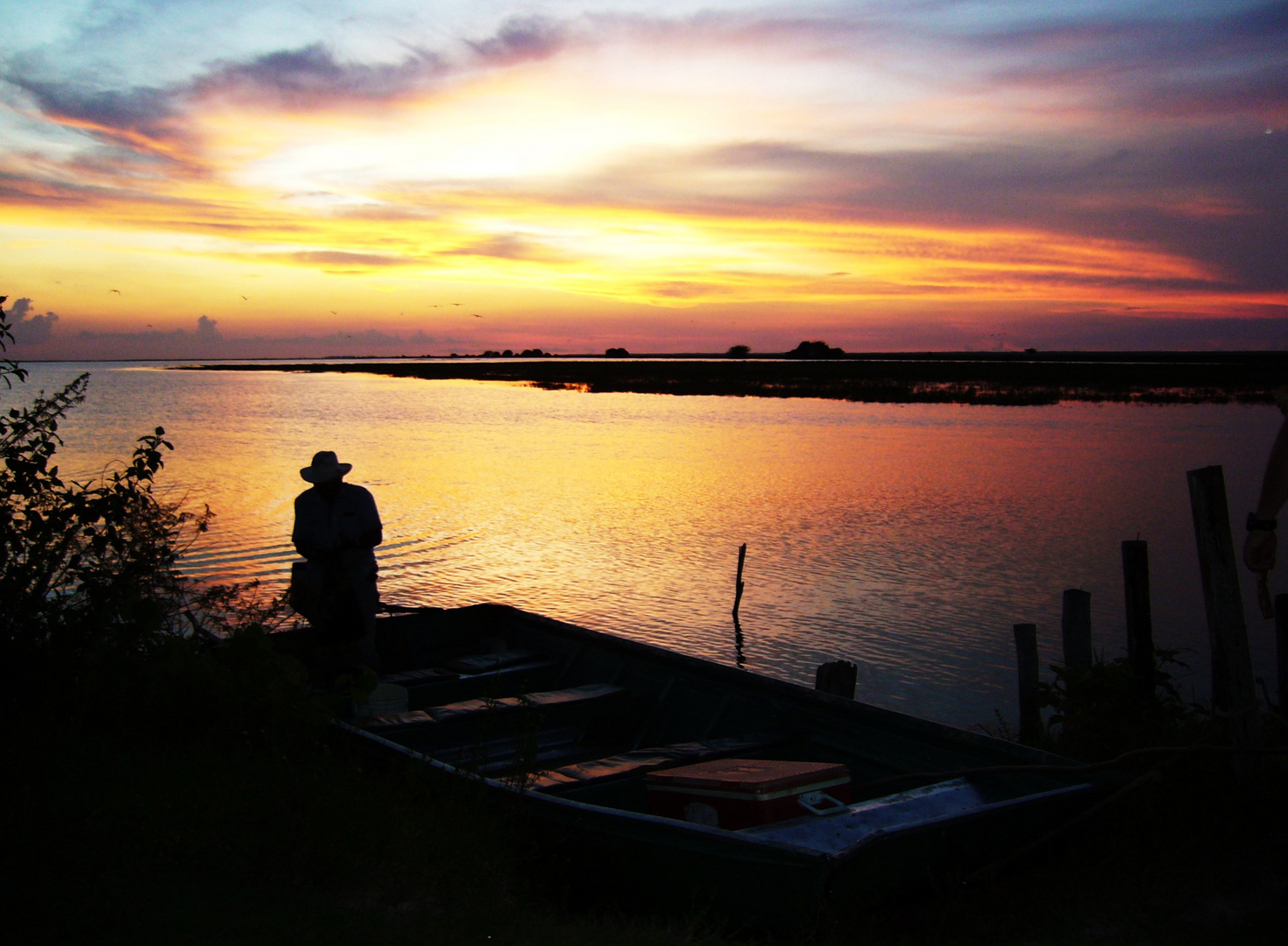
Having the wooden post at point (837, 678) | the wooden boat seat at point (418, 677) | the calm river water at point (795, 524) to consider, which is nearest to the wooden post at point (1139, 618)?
the calm river water at point (795, 524)

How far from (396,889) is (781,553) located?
44.4 ft

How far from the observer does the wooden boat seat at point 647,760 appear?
601cm

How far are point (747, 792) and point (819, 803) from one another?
0.47 meters

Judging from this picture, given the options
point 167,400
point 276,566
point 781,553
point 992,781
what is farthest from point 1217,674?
point 167,400

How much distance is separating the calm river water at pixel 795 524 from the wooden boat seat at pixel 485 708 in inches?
127

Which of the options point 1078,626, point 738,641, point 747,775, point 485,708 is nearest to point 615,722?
point 485,708

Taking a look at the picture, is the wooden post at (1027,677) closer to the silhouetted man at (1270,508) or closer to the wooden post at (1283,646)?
the wooden post at (1283,646)

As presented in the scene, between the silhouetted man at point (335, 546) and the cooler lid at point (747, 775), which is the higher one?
the silhouetted man at point (335, 546)

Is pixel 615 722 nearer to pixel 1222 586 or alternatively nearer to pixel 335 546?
pixel 335 546

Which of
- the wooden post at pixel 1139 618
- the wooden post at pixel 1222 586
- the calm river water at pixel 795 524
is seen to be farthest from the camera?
the calm river water at pixel 795 524

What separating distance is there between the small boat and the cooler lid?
0.09ft

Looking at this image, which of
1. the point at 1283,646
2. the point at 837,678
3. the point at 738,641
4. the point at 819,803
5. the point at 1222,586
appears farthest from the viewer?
the point at 738,641

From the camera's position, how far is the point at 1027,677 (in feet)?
29.0

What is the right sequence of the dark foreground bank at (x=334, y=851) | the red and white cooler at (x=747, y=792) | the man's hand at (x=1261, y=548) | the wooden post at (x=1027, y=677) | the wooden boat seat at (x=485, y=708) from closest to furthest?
the man's hand at (x=1261, y=548) → the dark foreground bank at (x=334, y=851) → the red and white cooler at (x=747, y=792) → the wooden boat seat at (x=485, y=708) → the wooden post at (x=1027, y=677)
